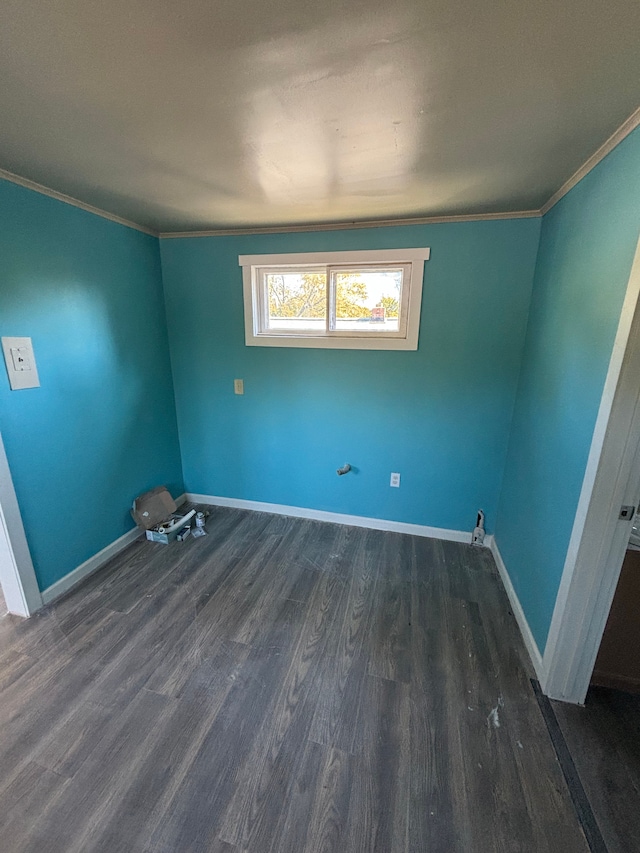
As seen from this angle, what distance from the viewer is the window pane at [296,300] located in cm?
246

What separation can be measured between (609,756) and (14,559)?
109 inches

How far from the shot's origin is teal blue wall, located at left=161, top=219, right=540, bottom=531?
214 centimetres

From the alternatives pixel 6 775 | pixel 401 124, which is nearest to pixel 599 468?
pixel 401 124

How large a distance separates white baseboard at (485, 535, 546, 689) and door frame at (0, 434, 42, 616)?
2616 mm

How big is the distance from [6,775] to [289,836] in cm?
102

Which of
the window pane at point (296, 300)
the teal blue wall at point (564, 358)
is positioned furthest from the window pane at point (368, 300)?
the teal blue wall at point (564, 358)

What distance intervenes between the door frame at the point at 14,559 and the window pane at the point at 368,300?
2.14 metres

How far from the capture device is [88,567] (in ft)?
7.13

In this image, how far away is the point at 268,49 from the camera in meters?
0.83

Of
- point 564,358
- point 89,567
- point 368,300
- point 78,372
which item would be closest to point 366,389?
point 368,300

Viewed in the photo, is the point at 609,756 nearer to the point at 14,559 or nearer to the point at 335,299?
the point at 335,299

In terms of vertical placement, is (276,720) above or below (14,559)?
below

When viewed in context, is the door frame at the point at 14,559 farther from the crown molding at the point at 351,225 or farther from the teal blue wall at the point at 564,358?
the teal blue wall at the point at 564,358

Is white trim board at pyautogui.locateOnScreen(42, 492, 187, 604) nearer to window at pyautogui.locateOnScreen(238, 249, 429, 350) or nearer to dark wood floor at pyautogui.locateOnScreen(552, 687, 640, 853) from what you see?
window at pyautogui.locateOnScreen(238, 249, 429, 350)
